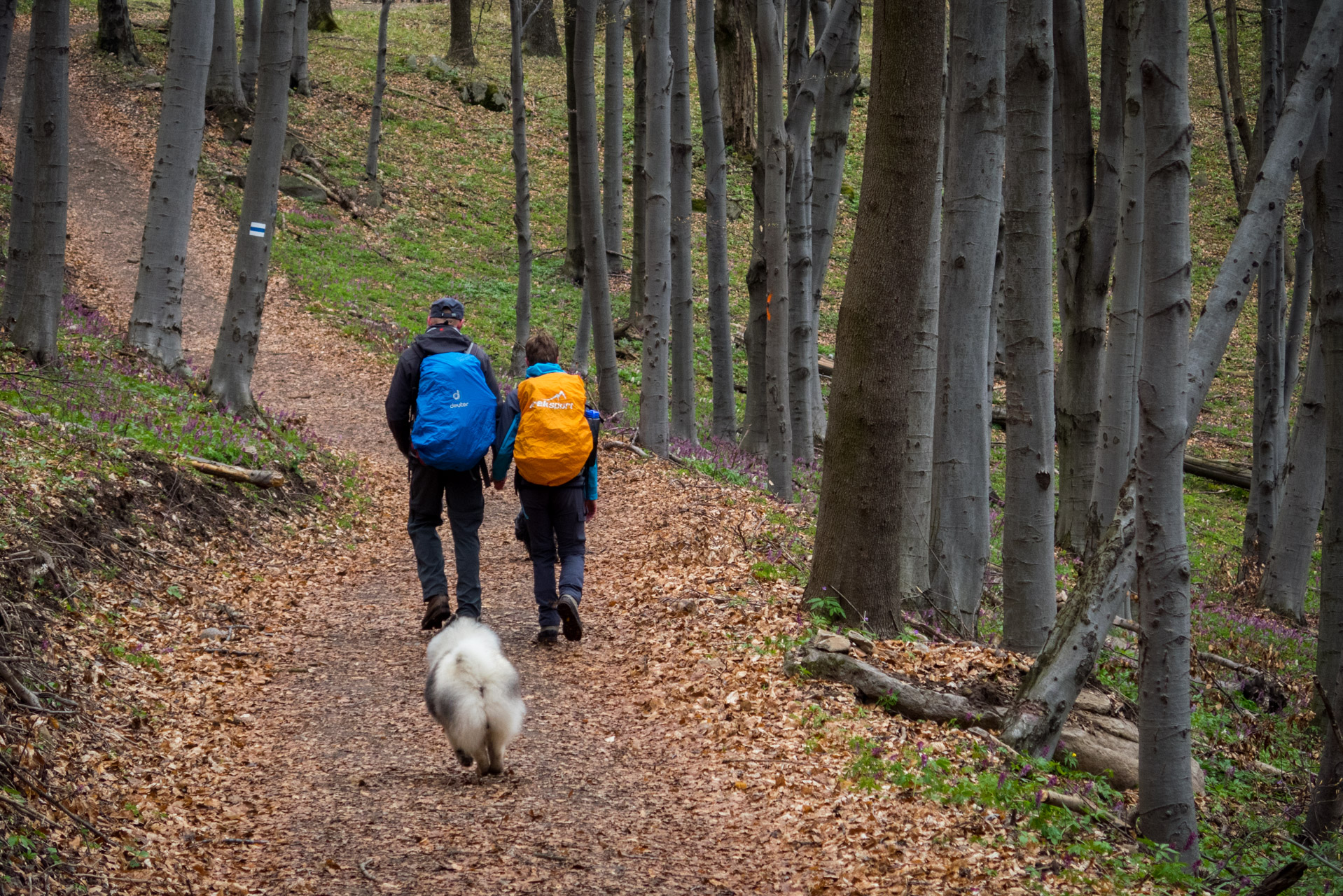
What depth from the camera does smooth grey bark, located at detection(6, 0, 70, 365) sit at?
935 cm

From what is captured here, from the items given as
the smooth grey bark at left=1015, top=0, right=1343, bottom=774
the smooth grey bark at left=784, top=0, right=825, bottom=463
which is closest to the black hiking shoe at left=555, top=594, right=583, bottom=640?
the smooth grey bark at left=1015, top=0, right=1343, bottom=774

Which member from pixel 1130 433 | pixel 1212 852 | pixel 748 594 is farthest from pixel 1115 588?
pixel 1130 433

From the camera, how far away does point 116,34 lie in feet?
89.8

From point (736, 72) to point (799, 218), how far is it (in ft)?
51.5

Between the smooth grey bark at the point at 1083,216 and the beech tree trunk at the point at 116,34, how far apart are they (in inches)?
1055

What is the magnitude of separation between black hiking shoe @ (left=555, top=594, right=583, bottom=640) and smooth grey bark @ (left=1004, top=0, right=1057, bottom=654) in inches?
120

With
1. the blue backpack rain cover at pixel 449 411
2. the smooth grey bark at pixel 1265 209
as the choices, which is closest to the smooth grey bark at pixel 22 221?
the blue backpack rain cover at pixel 449 411

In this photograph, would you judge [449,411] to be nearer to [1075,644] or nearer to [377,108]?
[1075,644]

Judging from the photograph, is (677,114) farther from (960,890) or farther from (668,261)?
(960,890)

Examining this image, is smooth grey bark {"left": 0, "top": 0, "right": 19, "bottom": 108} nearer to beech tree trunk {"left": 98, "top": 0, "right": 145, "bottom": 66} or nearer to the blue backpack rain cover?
the blue backpack rain cover

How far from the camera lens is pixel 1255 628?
36.9 feet

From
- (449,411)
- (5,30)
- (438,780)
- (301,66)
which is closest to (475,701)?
(438,780)

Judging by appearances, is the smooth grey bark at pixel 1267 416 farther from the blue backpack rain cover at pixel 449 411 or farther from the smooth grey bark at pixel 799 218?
the blue backpack rain cover at pixel 449 411

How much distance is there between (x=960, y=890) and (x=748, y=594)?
3700mm
